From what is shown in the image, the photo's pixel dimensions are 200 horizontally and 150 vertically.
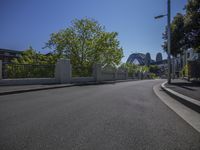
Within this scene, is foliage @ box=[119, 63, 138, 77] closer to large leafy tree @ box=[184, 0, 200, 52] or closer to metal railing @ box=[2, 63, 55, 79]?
large leafy tree @ box=[184, 0, 200, 52]

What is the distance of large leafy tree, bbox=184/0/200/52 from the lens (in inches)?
1003

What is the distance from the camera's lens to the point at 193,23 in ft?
83.8

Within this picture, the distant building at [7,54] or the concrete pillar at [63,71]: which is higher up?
the distant building at [7,54]

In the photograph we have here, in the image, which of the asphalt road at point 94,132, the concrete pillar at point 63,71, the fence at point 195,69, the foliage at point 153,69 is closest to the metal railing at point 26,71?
the concrete pillar at point 63,71

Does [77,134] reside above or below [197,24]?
below

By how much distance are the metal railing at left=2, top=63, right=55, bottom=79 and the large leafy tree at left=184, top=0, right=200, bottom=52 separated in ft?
51.4

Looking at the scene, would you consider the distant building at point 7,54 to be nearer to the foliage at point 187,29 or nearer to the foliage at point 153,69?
the foliage at point 187,29

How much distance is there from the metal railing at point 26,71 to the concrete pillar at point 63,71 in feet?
1.51

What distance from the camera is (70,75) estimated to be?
75.7 feet

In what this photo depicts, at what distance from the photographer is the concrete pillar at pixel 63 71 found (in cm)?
2145

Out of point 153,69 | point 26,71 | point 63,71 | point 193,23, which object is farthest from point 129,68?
point 153,69

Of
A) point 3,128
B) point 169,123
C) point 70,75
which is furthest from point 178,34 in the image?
point 3,128

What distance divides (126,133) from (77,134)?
877 millimetres

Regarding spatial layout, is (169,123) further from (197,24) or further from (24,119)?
(197,24)
